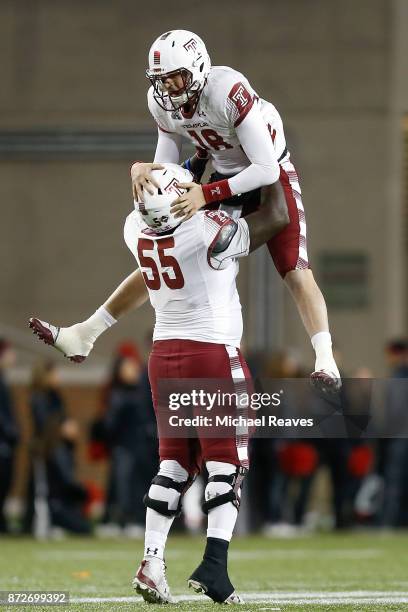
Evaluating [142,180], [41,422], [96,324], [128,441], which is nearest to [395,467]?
[128,441]

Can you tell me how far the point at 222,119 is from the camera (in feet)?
18.9

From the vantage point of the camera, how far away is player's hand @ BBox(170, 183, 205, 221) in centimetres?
554

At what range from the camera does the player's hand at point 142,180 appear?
559 centimetres

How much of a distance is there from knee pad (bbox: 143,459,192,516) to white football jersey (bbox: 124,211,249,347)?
0.52 metres

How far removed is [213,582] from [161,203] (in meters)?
1.46

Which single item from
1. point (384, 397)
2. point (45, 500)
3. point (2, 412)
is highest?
point (384, 397)

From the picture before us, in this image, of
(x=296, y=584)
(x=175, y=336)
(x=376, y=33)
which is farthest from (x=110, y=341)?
(x=175, y=336)

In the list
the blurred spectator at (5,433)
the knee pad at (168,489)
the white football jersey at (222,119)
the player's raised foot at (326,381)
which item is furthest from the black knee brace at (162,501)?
the blurred spectator at (5,433)

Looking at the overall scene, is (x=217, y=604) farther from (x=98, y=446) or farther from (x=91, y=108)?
(x=91, y=108)

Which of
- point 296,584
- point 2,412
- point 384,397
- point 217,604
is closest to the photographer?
point 217,604

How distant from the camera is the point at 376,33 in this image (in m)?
16.8

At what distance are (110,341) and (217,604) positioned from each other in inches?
462

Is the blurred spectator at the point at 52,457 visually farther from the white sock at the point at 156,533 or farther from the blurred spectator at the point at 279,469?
the white sock at the point at 156,533

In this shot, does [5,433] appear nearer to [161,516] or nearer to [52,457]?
[52,457]
